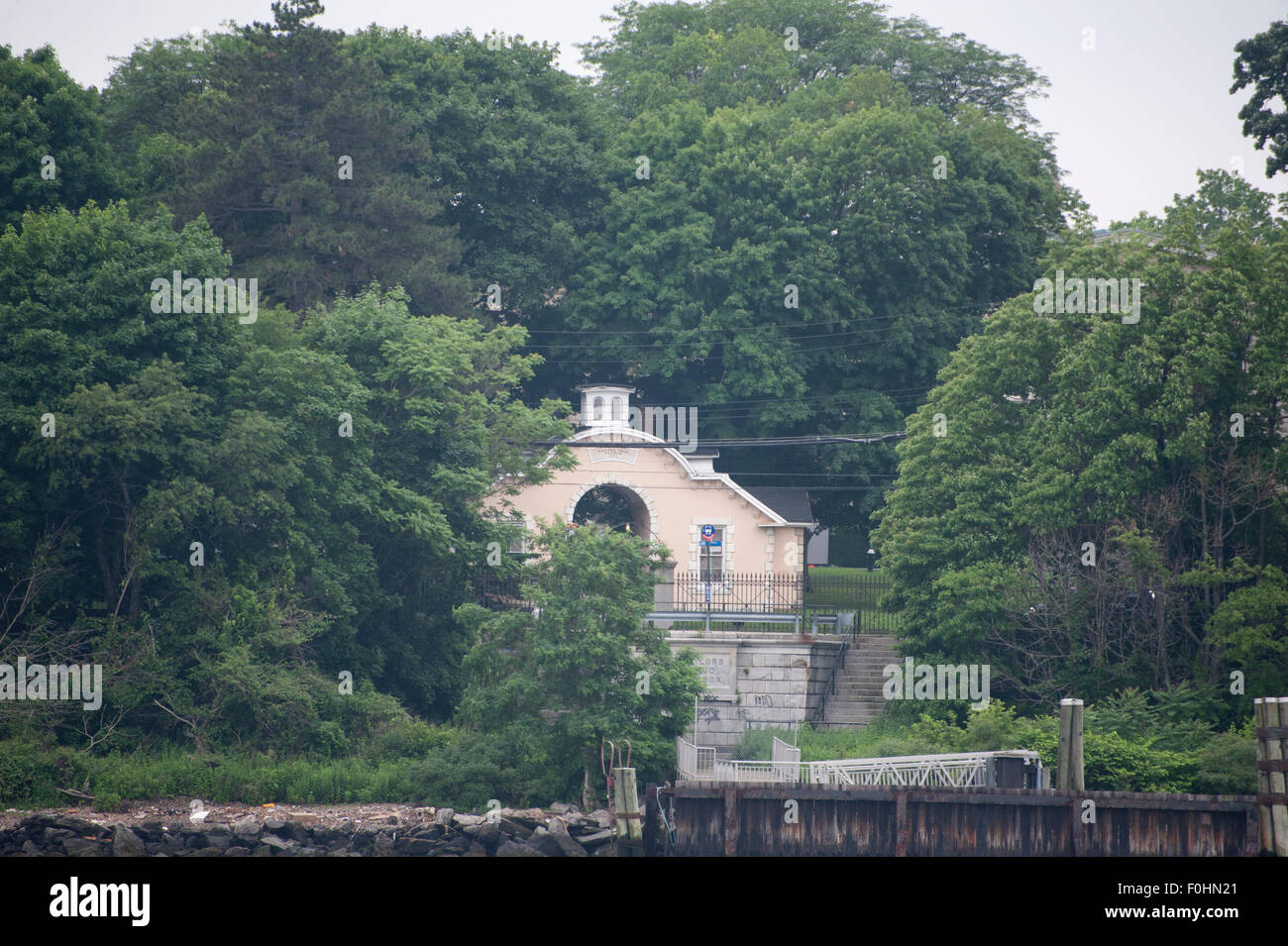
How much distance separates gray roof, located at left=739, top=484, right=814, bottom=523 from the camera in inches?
1965

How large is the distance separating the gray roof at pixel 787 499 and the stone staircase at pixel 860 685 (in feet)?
34.7

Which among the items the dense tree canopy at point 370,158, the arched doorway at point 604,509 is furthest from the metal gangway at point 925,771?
the dense tree canopy at point 370,158

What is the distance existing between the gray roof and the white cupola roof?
6.34m

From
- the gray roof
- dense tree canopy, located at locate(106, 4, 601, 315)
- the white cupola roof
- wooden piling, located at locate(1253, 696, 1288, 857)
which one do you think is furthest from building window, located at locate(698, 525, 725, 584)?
wooden piling, located at locate(1253, 696, 1288, 857)

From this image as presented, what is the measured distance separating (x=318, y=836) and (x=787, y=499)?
82.5ft

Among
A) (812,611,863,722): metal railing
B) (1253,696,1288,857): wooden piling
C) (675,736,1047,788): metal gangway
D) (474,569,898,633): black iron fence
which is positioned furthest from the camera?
(474,569,898,633): black iron fence

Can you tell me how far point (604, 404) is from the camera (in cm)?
4591

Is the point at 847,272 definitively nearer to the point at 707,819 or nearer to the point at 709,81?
the point at 709,81

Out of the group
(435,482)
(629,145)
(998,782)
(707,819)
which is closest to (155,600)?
(435,482)

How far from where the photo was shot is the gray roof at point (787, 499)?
49.9 m

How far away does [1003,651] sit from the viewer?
1423 inches

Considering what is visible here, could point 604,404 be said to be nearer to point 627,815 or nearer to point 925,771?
point 925,771

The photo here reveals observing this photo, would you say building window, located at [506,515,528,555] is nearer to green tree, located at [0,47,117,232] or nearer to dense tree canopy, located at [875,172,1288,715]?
dense tree canopy, located at [875,172,1288,715]

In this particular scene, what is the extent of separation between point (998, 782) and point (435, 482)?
15821mm
